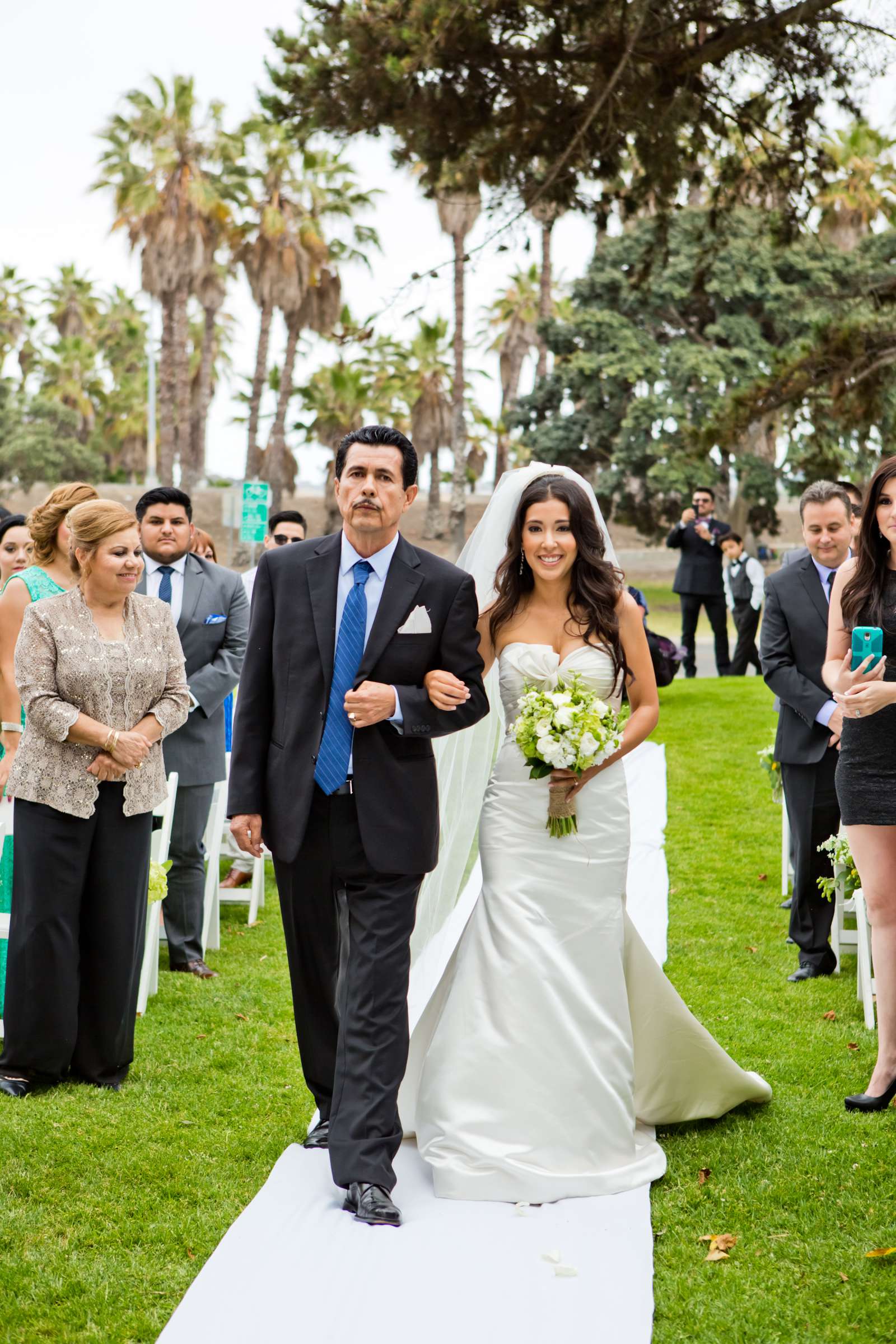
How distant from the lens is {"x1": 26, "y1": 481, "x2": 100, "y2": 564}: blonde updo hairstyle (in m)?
5.74

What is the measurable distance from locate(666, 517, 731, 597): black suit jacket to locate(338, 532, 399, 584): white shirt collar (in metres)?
12.5

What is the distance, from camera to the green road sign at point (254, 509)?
15.3m

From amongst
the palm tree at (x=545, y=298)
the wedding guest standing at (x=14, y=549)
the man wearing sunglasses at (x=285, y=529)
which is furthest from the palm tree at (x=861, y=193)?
the wedding guest standing at (x=14, y=549)

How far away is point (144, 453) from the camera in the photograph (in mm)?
61031

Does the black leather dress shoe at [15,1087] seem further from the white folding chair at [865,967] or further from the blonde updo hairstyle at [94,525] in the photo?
the white folding chair at [865,967]

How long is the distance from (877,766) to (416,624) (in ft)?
6.38

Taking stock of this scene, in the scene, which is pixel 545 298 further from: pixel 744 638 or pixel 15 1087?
pixel 15 1087

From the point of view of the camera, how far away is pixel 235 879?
29.0 ft

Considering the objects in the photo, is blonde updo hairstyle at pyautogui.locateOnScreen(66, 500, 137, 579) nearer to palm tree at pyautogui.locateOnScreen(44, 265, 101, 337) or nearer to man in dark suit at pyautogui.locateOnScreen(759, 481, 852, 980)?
man in dark suit at pyautogui.locateOnScreen(759, 481, 852, 980)

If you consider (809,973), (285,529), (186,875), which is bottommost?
(809,973)

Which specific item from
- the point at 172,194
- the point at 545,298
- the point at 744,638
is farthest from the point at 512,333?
the point at 744,638

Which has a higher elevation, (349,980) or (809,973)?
(349,980)

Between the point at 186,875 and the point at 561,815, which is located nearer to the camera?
the point at 561,815

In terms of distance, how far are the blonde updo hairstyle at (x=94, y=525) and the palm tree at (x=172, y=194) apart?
30869 millimetres
